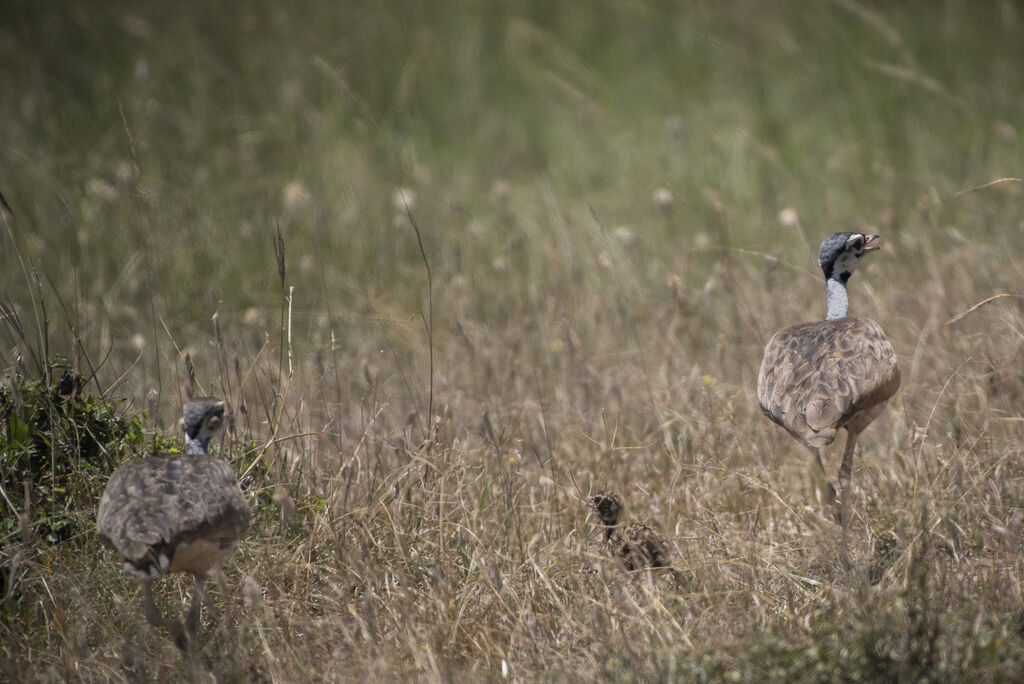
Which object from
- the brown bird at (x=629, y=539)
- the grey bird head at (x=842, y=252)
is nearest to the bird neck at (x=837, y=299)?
the grey bird head at (x=842, y=252)

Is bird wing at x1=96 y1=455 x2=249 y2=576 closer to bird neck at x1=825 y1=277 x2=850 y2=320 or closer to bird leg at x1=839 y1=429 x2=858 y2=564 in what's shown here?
bird leg at x1=839 y1=429 x2=858 y2=564

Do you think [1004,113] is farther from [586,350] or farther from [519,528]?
[519,528]

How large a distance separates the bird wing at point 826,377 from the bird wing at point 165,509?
2.15 metres

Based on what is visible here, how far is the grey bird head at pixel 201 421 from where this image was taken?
389 centimetres

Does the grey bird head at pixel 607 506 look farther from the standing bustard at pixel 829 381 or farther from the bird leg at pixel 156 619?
the bird leg at pixel 156 619

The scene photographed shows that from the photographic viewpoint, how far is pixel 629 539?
414cm

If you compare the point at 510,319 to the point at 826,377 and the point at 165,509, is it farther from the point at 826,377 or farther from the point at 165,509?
the point at 165,509

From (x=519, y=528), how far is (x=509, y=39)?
8.84m

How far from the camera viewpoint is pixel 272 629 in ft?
12.8

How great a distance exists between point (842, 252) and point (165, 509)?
10.2 feet

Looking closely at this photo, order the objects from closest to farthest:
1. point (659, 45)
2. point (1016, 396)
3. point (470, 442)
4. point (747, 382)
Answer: point (1016, 396) < point (470, 442) < point (747, 382) < point (659, 45)

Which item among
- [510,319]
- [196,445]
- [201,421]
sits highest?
[201,421]

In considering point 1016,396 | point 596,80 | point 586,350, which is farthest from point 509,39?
point 1016,396

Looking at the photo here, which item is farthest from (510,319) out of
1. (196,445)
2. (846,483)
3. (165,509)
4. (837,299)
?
(165,509)
